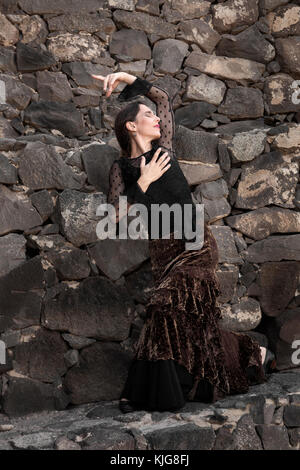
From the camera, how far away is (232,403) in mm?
2482

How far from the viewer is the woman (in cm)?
244

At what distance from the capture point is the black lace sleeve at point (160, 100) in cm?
295


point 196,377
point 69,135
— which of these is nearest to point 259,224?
point 196,377

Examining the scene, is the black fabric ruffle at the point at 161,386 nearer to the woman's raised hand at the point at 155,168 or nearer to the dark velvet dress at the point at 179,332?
the dark velvet dress at the point at 179,332

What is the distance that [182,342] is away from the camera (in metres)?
2.47

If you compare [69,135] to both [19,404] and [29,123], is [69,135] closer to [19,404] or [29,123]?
[29,123]

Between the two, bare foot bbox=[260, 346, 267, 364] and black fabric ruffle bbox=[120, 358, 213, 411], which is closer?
black fabric ruffle bbox=[120, 358, 213, 411]

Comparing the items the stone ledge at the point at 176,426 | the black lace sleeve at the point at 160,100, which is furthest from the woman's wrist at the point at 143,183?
the stone ledge at the point at 176,426

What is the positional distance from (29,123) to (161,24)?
1.37 metres

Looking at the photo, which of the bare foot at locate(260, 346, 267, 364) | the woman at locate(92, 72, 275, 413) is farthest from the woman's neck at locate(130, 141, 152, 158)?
the bare foot at locate(260, 346, 267, 364)

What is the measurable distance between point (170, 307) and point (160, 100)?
51.9 inches

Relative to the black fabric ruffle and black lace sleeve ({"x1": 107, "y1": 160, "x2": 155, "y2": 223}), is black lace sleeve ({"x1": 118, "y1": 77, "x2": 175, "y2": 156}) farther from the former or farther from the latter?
the black fabric ruffle

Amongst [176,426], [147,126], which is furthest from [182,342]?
[147,126]

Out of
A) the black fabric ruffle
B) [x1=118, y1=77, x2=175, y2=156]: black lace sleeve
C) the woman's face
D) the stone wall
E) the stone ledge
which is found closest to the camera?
the stone ledge
